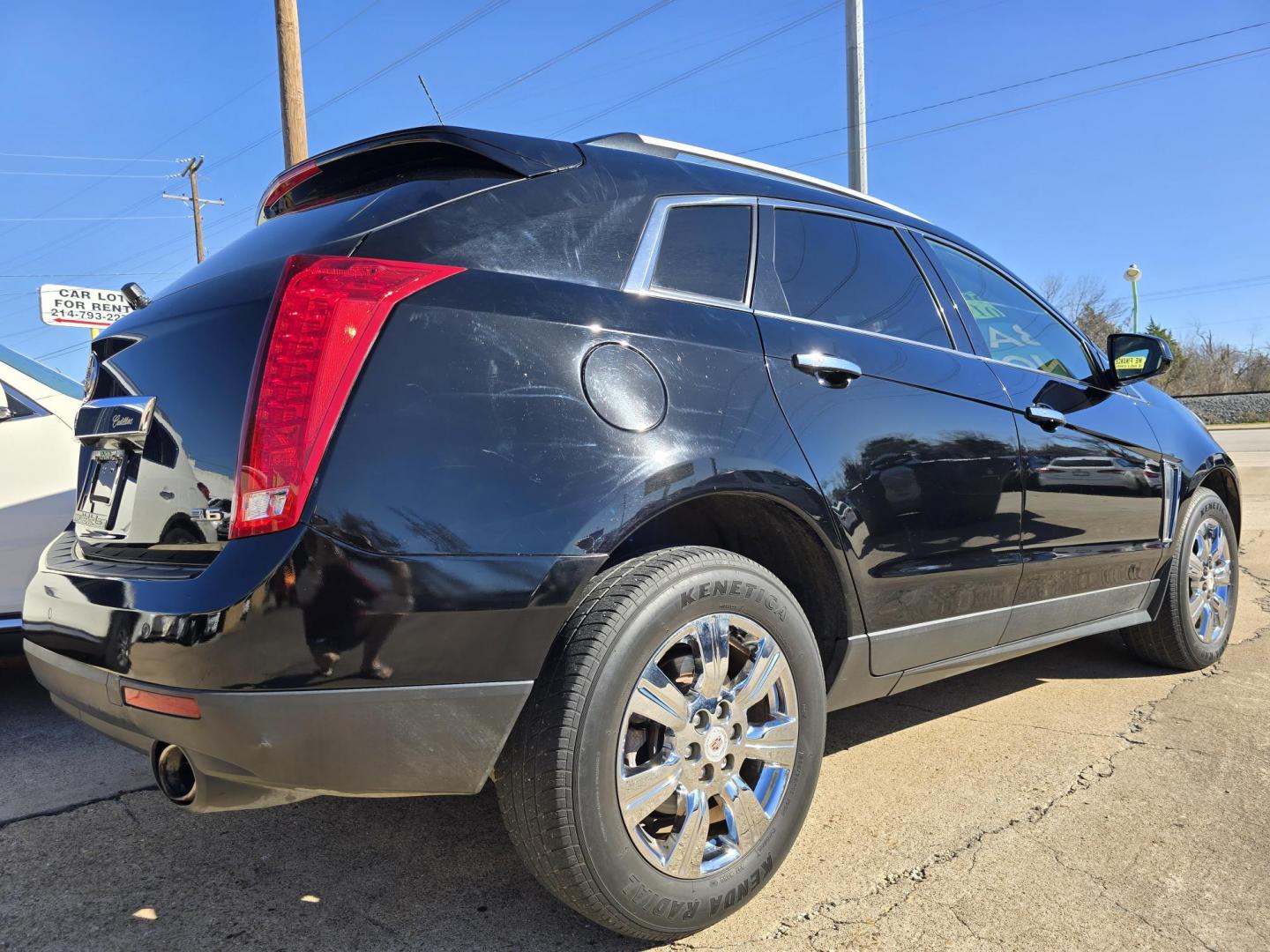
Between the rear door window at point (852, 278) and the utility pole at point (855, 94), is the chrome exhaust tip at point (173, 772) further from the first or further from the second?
the utility pole at point (855, 94)

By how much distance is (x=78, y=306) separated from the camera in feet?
38.4

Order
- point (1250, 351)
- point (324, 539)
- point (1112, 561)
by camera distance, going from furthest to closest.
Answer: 1. point (1250, 351)
2. point (1112, 561)
3. point (324, 539)

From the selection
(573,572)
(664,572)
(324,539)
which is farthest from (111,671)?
(664,572)

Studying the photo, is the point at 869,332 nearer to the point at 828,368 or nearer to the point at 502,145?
the point at 828,368

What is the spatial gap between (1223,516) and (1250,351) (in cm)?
6716

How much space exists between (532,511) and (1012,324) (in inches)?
94.3

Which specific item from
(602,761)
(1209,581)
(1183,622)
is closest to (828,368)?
(602,761)

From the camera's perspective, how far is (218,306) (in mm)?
2037

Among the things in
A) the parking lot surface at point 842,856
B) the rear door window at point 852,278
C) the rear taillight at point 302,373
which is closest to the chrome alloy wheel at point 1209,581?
the parking lot surface at point 842,856

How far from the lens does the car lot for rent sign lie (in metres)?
11.3

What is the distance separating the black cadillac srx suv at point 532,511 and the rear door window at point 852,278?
2 centimetres

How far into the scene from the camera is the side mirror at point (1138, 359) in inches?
150

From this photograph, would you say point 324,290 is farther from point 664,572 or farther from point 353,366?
point 664,572

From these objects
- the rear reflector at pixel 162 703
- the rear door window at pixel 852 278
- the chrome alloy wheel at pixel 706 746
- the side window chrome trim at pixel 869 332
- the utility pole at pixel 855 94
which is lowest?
the chrome alloy wheel at pixel 706 746
